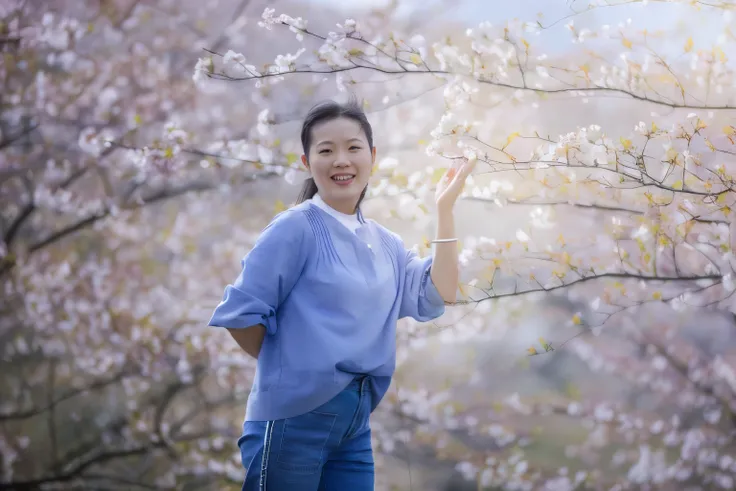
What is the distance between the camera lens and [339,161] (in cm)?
132

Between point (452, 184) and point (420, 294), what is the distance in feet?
0.73

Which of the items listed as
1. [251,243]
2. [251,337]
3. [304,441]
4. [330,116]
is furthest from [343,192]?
[251,243]

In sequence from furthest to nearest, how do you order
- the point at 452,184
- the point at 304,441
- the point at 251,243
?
the point at 251,243 → the point at 452,184 → the point at 304,441

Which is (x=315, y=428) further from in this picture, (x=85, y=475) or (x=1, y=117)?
(x=1, y=117)

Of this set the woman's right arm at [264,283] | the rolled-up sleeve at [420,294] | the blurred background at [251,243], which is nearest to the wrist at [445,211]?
the rolled-up sleeve at [420,294]

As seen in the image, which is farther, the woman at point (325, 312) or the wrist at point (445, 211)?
the wrist at point (445, 211)

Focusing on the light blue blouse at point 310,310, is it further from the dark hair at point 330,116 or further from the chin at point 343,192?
the dark hair at point 330,116

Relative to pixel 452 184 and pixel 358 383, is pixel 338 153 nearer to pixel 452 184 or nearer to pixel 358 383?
pixel 452 184

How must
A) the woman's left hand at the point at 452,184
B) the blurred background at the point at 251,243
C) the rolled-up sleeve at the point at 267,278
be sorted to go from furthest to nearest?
1. the blurred background at the point at 251,243
2. the woman's left hand at the point at 452,184
3. the rolled-up sleeve at the point at 267,278

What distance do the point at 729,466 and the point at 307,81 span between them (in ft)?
6.76

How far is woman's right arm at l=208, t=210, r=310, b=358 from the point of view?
1.19m

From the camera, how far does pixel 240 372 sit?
2.86 m

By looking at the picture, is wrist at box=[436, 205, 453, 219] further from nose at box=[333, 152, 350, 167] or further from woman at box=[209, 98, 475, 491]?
nose at box=[333, 152, 350, 167]

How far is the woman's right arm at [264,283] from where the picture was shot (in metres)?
1.19
